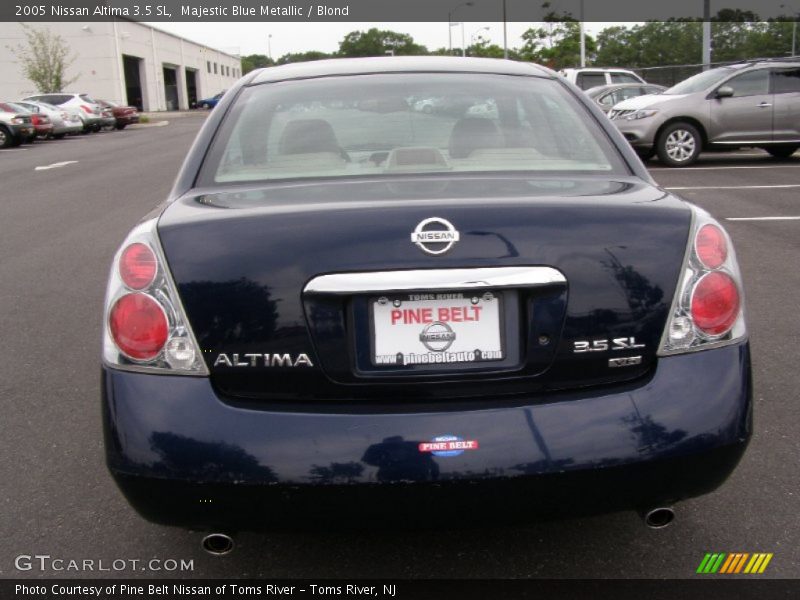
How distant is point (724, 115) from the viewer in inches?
568

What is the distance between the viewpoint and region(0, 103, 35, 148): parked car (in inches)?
1025

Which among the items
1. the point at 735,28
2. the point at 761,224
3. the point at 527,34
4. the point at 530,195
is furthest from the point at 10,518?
the point at 735,28

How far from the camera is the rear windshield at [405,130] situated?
293 cm

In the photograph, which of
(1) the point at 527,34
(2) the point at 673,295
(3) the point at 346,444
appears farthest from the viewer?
(1) the point at 527,34

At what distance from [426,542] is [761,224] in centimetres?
709

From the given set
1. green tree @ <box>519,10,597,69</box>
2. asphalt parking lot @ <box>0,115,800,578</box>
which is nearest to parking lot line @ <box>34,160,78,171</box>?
asphalt parking lot @ <box>0,115,800,578</box>

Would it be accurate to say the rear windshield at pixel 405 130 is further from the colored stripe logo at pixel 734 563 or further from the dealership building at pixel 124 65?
the dealership building at pixel 124 65

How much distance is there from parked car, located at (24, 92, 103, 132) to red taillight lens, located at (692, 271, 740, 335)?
34.7m

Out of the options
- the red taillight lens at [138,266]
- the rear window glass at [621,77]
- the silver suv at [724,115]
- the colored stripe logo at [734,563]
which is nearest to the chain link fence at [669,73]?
the rear window glass at [621,77]

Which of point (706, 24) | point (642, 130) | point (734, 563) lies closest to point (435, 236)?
point (734, 563)

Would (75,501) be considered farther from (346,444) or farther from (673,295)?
(673,295)

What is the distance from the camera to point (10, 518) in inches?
120

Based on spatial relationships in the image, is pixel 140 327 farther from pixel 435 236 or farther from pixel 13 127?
pixel 13 127

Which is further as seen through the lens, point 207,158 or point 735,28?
point 735,28
